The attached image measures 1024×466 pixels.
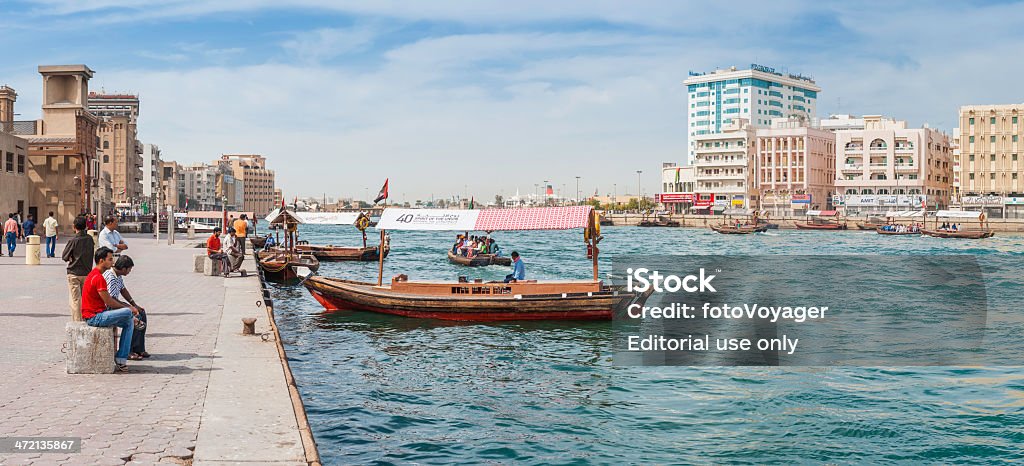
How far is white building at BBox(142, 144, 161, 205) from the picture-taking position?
15488 cm

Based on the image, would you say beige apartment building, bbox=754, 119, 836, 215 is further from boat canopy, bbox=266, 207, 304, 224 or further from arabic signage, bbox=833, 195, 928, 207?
boat canopy, bbox=266, 207, 304, 224

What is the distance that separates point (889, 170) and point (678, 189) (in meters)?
35.7

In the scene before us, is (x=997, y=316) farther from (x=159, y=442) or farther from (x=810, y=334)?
(x=159, y=442)

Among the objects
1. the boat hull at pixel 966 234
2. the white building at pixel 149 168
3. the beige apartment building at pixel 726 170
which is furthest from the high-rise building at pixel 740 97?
the white building at pixel 149 168

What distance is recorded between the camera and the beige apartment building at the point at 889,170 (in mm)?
119125

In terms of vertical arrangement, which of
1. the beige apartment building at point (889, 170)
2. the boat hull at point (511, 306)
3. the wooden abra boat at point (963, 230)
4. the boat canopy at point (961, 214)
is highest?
the beige apartment building at point (889, 170)

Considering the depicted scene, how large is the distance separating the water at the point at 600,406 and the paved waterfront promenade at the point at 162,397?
1.43 meters

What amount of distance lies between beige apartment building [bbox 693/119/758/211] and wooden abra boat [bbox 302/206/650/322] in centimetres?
11510

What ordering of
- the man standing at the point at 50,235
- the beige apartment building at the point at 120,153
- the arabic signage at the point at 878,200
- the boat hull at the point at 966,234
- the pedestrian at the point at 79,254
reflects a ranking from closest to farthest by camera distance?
the pedestrian at the point at 79,254, the man standing at the point at 50,235, the boat hull at the point at 966,234, the arabic signage at the point at 878,200, the beige apartment building at the point at 120,153

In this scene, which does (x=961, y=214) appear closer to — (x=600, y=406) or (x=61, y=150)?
(x=61, y=150)

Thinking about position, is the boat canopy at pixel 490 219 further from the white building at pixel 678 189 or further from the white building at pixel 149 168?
the white building at pixel 149 168

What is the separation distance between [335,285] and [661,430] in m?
13.8

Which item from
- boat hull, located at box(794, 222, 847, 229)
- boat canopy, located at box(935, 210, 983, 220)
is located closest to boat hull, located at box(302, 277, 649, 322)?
boat canopy, located at box(935, 210, 983, 220)

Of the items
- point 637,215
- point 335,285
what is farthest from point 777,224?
point 335,285
